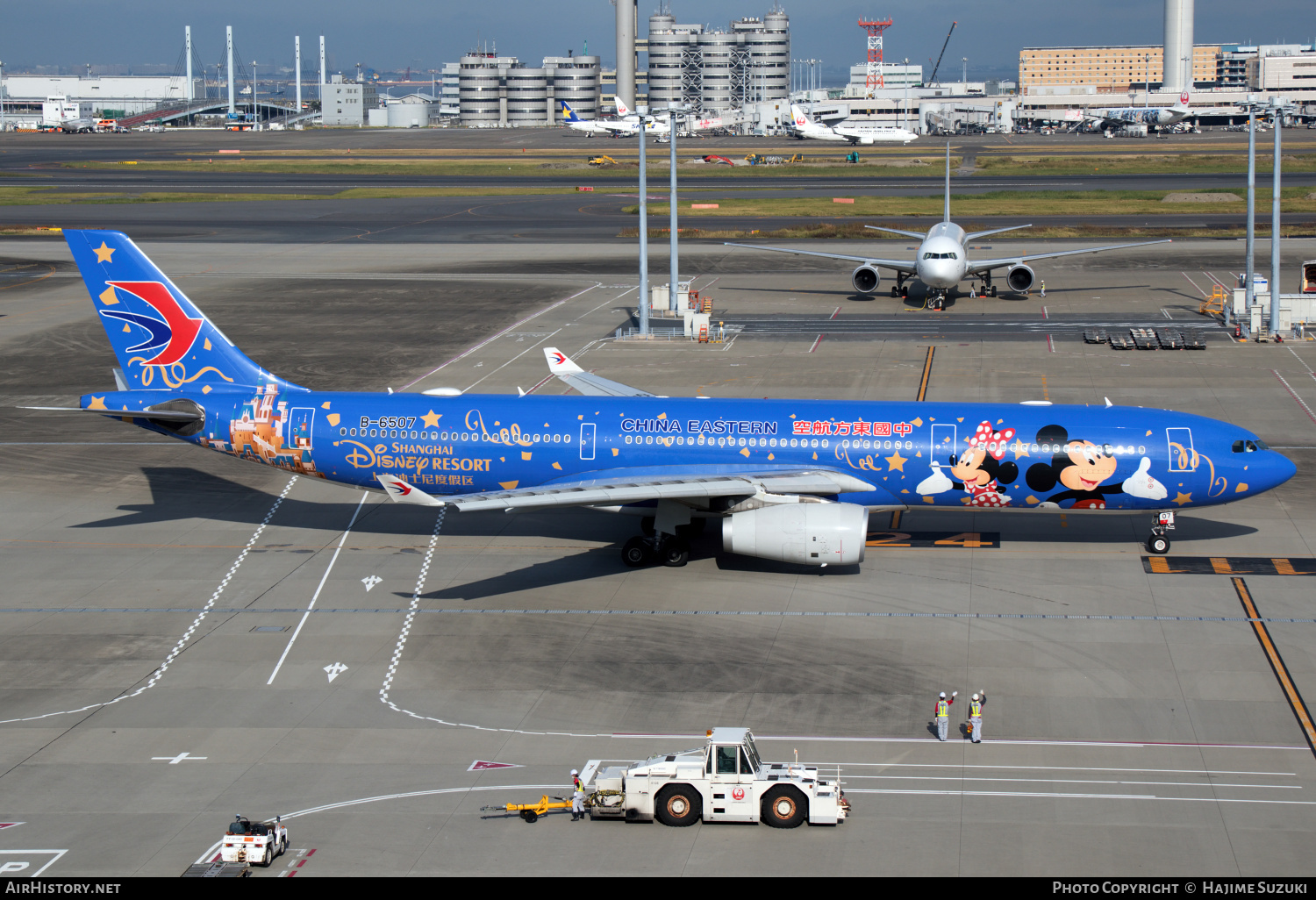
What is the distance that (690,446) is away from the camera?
3494 cm

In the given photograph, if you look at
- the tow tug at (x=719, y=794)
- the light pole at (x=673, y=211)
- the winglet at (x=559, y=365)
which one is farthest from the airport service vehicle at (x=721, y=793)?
the light pole at (x=673, y=211)

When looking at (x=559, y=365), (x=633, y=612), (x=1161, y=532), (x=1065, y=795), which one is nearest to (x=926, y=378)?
(x=559, y=365)

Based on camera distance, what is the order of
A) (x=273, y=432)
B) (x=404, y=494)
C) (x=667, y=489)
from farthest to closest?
(x=273, y=432) → (x=667, y=489) → (x=404, y=494)

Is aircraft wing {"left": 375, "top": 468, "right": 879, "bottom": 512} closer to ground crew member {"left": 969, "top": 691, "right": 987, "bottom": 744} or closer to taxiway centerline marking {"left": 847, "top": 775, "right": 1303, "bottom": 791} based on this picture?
ground crew member {"left": 969, "top": 691, "right": 987, "bottom": 744}

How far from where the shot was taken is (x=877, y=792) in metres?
22.1

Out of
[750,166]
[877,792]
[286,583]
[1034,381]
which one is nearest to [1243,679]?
[877,792]

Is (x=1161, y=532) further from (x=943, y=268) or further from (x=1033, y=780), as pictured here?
(x=943, y=268)

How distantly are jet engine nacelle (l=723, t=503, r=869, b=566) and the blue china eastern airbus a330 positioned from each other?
0.17 feet

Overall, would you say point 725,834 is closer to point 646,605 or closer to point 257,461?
point 646,605

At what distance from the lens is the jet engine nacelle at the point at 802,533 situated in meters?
32.1

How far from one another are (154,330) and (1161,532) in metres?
30.1

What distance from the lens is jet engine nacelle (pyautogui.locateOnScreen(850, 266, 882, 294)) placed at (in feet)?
264

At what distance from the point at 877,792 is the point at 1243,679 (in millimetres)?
9966
